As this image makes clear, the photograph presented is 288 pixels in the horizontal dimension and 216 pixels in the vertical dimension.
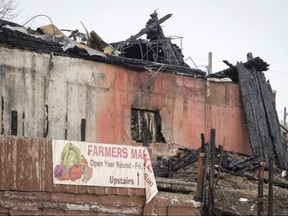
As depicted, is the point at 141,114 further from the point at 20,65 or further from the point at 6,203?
the point at 6,203

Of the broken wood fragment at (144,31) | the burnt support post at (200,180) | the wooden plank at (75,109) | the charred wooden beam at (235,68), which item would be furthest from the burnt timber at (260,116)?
the burnt support post at (200,180)

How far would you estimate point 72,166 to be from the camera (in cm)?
898

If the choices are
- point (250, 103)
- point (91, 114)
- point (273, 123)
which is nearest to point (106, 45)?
point (91, 114)

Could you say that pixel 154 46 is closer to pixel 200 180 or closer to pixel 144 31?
pixel 144 31

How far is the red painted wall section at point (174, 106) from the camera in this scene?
16453 millimetres

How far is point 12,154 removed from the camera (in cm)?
847

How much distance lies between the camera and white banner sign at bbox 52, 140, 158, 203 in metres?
8.92

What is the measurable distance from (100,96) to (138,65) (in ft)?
6.11

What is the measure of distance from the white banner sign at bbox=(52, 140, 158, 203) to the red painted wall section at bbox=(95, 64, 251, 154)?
257 inches

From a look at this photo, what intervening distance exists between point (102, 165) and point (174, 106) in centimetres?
909

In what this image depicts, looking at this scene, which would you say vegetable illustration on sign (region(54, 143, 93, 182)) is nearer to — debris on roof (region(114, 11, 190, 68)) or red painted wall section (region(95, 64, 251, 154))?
red painted wall section (region(95, 64, 251, 154))

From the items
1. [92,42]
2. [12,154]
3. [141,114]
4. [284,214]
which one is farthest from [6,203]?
[92,42]

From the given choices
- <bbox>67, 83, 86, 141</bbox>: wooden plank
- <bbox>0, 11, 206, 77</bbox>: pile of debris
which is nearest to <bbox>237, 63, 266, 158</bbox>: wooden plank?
<bbox>0, 11, 206, 77</bbox>: pile of debris

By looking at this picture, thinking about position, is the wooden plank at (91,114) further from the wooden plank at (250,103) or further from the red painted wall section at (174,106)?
the wooden plank at (250,103)
